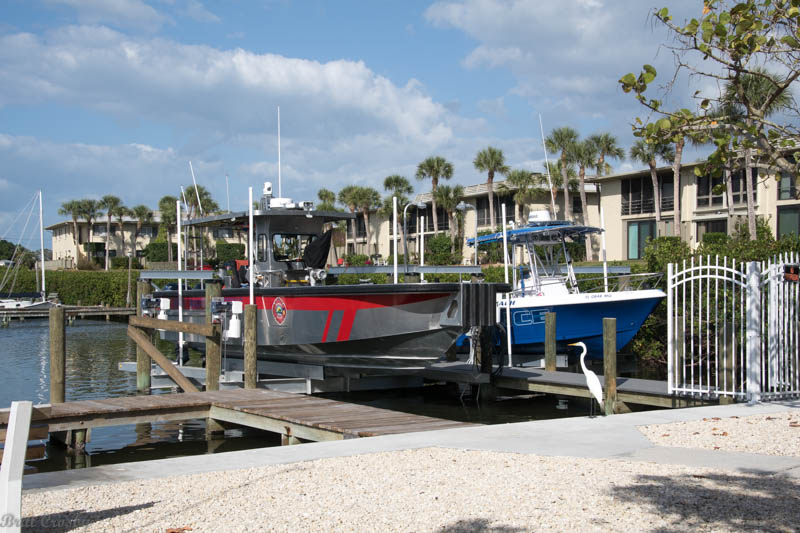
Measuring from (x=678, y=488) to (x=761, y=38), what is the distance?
4.09 meters

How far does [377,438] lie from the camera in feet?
29.2

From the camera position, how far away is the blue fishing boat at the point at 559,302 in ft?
57.9

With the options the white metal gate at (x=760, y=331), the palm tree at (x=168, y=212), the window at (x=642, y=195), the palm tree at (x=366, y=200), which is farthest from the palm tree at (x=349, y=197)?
the white metal gate at (x=760, y=331)

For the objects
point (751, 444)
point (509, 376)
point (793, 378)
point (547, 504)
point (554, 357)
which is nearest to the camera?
point (547, 504)

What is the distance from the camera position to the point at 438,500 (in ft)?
19.6

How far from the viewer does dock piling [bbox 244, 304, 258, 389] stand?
550 inches

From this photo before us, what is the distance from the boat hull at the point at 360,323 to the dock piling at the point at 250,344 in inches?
43.2

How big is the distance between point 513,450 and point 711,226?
1509 inches

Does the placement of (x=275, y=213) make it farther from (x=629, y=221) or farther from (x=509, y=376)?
(x=629, y=221)

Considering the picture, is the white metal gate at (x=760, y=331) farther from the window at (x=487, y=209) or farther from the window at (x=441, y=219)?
the window at (x=441, y=219)

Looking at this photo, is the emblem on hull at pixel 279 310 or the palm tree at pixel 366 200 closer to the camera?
the emblem on hull at pixel 279 310

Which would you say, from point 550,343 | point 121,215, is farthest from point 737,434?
point 121,215

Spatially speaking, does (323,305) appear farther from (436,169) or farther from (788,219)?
(436,169)

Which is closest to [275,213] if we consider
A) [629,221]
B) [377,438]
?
[377,438]
